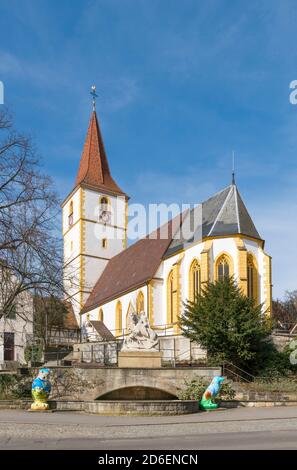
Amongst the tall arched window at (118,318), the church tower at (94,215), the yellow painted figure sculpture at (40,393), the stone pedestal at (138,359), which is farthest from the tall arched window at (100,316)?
the yellow painted figure sculpture at (40,393)

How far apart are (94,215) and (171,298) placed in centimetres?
1824

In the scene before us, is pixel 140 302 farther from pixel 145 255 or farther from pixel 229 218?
pixel 229 218

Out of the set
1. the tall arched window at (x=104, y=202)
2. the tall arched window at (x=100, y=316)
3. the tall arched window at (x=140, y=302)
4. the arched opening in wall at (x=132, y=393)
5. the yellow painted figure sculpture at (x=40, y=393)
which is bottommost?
the arched opening in wall at (x=132, y=393)

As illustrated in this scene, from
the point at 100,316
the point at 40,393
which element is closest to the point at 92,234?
A: the point at 100,316

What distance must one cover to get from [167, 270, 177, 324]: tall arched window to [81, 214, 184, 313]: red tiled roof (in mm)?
1247

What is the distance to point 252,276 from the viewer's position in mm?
32344

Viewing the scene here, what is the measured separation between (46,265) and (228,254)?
52.9 ft

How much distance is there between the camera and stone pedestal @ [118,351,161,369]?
20.2 metres

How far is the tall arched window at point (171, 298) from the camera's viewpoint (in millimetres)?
34156

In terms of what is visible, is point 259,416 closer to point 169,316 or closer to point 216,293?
point 216,293

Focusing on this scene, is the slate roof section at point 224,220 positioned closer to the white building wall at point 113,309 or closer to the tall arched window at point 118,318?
the white building wall at point 113,309

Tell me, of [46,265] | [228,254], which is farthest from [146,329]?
[228,254]

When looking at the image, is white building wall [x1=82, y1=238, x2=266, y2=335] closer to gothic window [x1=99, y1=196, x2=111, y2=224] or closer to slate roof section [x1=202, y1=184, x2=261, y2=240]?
slate roof section [x1=202, y1=184, x2=261, y2=240]

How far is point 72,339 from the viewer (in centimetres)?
4656
